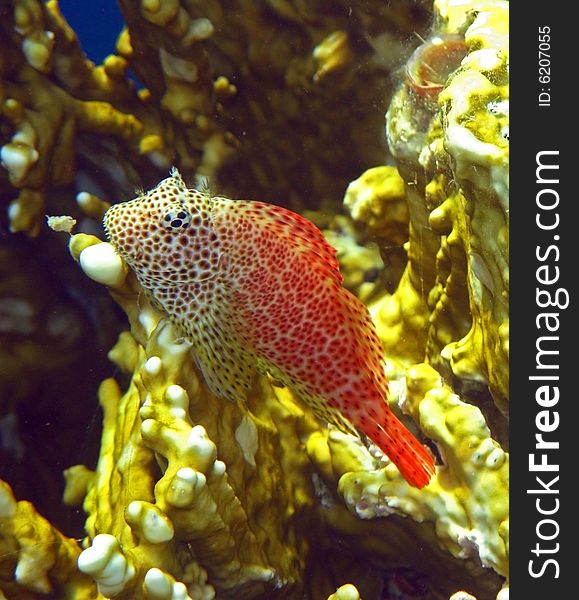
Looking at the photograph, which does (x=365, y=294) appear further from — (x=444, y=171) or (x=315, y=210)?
(x=444, y=171)

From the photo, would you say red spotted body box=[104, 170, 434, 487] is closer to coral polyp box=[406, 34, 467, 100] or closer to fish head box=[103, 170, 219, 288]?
fish head box=[103, 170, 219, 288]

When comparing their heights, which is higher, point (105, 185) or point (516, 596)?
point (105, 185)

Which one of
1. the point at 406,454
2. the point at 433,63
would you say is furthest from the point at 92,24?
the point at 406,454

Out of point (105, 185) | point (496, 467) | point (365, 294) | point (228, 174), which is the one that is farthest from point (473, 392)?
point (105, 185)

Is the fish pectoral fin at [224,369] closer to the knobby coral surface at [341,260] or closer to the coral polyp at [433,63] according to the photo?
the knobby coral surface at [341,260]

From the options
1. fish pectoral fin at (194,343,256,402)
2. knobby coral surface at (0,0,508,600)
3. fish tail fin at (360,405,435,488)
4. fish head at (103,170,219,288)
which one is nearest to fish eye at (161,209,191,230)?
fish head at (103,170,219,288)

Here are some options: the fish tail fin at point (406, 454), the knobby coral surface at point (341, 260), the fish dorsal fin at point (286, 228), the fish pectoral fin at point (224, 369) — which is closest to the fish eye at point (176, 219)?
the fish dorsal fin at point (286, 228)

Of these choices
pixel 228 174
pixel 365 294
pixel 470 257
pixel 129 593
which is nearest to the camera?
pixel 129 593

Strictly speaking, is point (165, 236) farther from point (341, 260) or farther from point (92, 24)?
point (92, 24)
